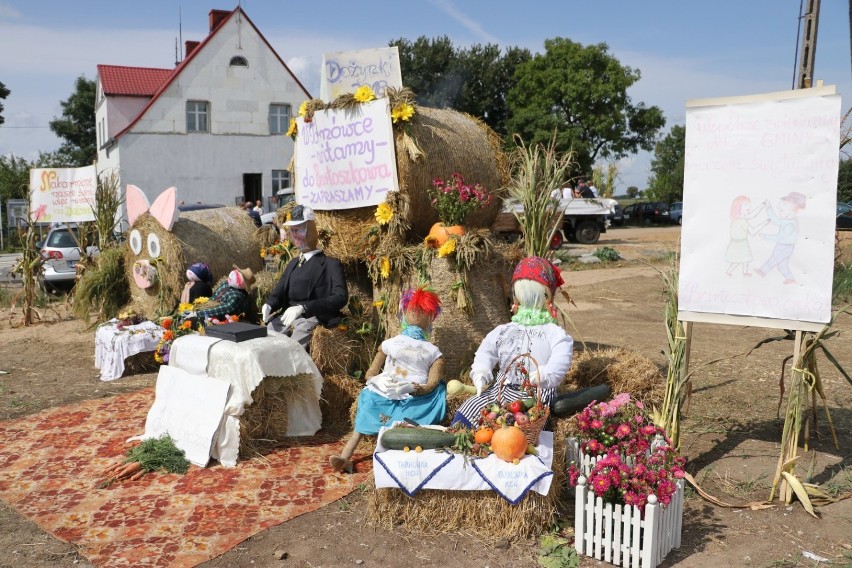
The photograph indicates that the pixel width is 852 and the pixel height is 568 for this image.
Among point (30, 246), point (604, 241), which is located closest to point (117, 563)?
point (30, 246)

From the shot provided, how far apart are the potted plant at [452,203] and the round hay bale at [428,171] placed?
10cm

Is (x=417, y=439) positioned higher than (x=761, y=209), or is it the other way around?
(x=761, y=209)

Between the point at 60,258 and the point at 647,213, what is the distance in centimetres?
2423

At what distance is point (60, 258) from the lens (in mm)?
13211

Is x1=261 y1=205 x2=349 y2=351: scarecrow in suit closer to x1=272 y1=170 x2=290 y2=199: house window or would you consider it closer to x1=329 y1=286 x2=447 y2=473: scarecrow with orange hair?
x1=329 y1=286 x2=447 y2=473: scarecrow with orange hair

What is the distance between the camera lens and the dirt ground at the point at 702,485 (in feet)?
11.8

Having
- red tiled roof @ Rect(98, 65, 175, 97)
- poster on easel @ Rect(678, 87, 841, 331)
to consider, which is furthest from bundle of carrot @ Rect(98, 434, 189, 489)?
red tiled roof @ Rect(98, 65, 175, 97)

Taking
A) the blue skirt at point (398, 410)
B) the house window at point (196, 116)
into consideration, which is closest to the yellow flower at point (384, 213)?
the blue skirt at point (398, 410)

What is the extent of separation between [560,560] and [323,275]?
128 inches

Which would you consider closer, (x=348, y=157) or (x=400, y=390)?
(x=400, y=390)

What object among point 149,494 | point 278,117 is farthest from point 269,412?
point 278,117

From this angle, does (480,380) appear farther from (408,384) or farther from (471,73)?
(471,73)

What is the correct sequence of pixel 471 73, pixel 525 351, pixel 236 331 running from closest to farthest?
pixel 525 351
pixel 236 331
pixel 471 73

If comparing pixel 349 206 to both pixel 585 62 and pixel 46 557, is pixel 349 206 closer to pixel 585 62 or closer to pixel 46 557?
pixel 46 557
